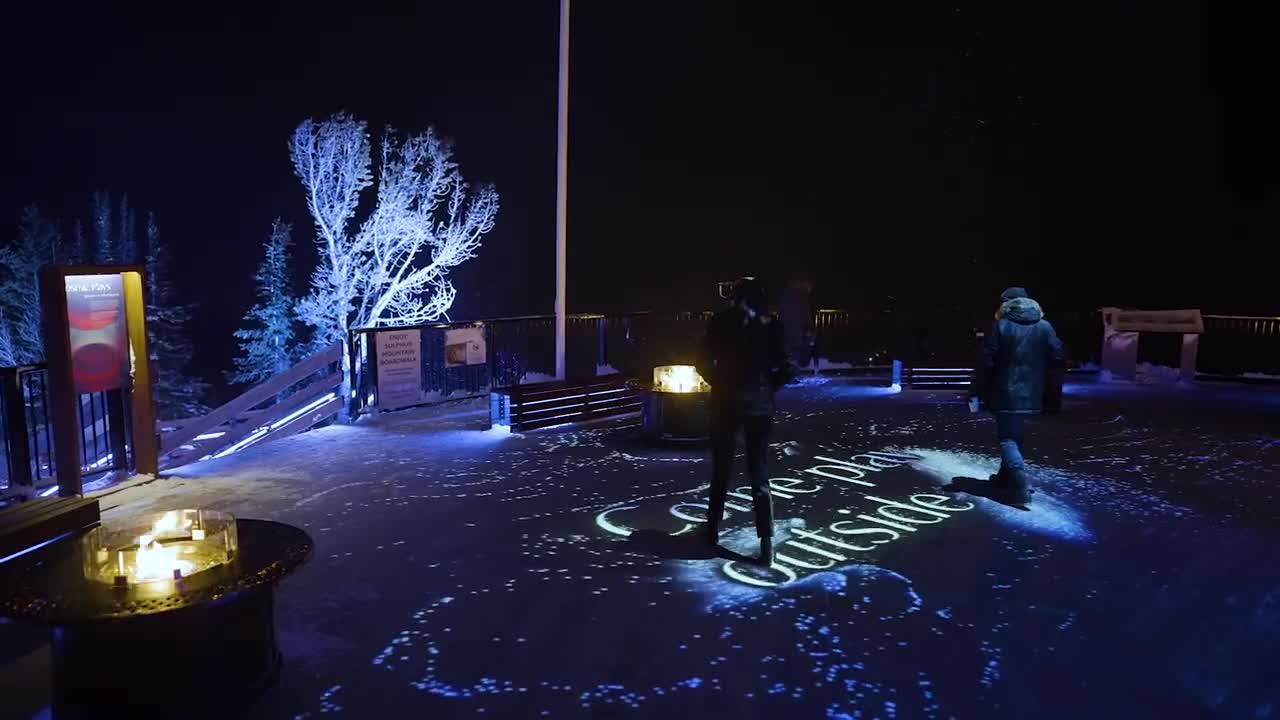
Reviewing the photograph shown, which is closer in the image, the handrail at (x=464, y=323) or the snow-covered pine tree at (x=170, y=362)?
the handrail at (x=464, y=323)

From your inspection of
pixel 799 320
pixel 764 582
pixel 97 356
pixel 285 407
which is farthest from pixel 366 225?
pixel 764 582

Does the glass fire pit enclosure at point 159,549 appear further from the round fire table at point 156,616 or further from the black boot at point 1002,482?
→ the black boot at point 1002,482

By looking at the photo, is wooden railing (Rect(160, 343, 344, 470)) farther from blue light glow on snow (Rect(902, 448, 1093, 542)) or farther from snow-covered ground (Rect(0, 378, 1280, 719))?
blue light glow on snow (Rect(902, 448, 1093, 542))

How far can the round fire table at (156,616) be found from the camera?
3555 mm

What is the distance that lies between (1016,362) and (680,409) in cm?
387

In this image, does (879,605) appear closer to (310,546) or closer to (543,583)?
(543,583)

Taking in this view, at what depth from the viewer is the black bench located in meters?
4.87

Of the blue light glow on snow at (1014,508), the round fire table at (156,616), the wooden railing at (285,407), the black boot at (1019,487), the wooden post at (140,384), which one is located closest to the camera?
the round fire table at (156,616)

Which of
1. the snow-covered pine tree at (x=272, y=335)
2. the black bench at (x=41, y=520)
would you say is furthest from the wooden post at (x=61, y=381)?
the snow-covered pine tree at (x=272, y=335)

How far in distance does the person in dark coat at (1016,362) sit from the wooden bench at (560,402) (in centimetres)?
437

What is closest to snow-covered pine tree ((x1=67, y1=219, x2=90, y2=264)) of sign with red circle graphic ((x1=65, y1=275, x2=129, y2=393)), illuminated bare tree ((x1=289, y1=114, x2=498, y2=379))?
illuminated bare tree ((x1=289, y1=114, x2=498, y2=379))

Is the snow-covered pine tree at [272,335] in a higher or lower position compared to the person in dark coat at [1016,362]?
lower

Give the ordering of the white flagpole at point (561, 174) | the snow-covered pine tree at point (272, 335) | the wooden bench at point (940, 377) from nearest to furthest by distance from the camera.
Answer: the white flagpole at point (561, 174) < the wooden bench at point (940, 377) < the snow-covered pine tree at point (272, 335)

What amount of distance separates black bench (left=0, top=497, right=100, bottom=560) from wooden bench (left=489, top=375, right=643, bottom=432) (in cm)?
550
